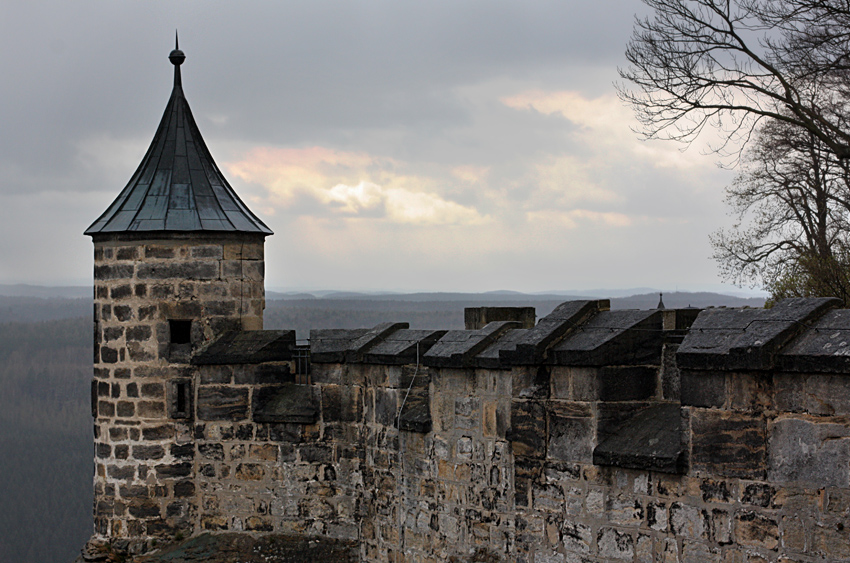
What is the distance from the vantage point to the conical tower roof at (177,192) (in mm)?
10125

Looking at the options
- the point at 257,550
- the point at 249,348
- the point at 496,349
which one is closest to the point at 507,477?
the point at 496,349

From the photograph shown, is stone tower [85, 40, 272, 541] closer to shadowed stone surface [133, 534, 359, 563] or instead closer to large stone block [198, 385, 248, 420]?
large stone block [198, 385, 248, 420]

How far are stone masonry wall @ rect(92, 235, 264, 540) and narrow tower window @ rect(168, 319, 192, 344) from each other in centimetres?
14

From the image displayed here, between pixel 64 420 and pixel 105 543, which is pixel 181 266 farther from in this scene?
pixel 64 420

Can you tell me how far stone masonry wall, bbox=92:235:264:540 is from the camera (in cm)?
990

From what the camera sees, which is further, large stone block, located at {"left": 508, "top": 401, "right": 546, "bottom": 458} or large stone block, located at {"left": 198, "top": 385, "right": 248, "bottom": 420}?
large stone block, located at {"left": 198, "top": 385, "right": 248, "bottom": 420}

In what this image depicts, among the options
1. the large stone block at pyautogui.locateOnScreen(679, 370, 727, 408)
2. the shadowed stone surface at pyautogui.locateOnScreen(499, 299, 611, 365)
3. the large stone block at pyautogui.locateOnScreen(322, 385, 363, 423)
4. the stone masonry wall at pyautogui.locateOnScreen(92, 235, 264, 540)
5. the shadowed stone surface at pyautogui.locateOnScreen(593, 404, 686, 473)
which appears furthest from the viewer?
the stone masonry wall at pyautogui.locateOnScreen(92, 235, 264, 540)

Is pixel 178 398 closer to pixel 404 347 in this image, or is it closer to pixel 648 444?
pixel 404 347

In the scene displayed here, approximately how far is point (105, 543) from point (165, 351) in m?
1.86

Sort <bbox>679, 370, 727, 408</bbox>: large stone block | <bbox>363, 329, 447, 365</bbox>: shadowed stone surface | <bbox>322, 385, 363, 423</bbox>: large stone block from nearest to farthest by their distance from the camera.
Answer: <bbox>679, 370, 727, 408</bbox>: large stone block
<bbox>363, 329, 447, 365</bbox>: shadowed stone surface
<bbox>322, 385, 363, 423</bbox>: large stone block

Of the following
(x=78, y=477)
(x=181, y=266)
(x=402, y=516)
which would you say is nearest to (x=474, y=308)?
(x=402, y=516)

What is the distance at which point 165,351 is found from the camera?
9.94 meters

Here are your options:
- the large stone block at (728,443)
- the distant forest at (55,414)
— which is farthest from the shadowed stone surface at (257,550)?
the distant forest at (55,414)

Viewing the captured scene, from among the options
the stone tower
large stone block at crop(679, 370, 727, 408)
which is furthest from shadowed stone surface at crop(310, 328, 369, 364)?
large stone block at crop(679, 370, 727, 408)
